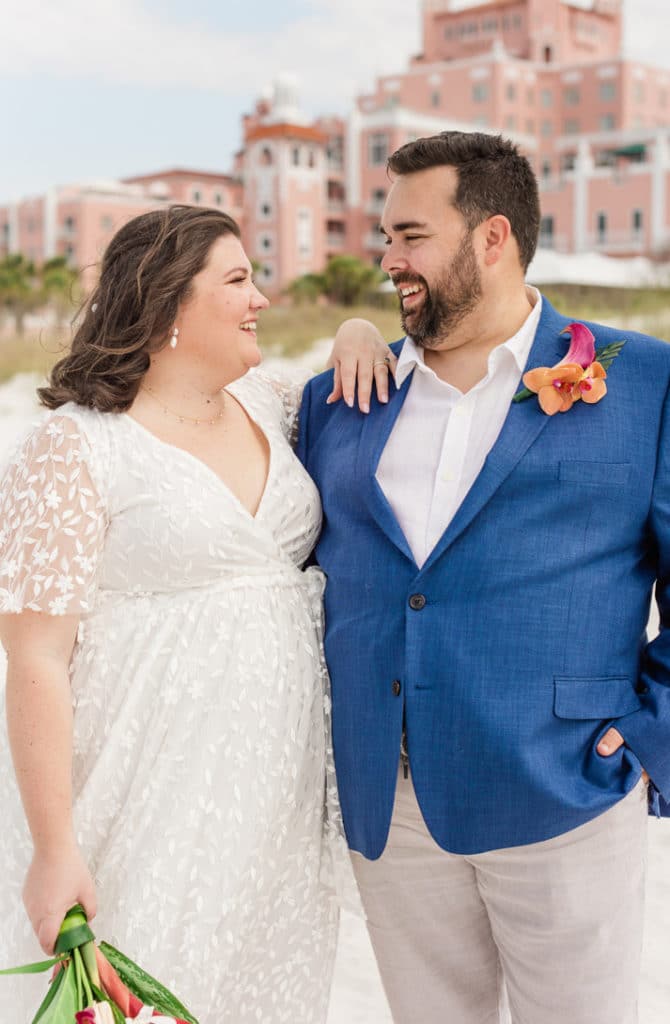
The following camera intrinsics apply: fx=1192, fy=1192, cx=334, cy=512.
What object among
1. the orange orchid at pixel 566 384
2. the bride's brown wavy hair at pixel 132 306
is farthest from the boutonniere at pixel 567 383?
the bride's brown wavy hair at pixel 132 306

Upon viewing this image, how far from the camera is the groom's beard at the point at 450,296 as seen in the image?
8.69 feet

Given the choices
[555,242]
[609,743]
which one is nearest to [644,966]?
[609,743]

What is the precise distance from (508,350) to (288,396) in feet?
2.39

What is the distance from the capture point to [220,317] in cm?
264

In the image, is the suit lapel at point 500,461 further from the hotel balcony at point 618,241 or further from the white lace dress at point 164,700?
the hotel balcony at point 618,241

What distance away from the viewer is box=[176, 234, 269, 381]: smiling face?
104 inches

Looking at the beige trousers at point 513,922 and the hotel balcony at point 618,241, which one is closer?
the beige trousers at point 513,922

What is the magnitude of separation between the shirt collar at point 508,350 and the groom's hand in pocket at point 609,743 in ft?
2.61

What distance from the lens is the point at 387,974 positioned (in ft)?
8.98

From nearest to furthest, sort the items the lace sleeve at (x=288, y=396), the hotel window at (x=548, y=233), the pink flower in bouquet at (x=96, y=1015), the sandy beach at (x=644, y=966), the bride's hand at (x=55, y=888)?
1. the pink flower in bouquet at (x=96, y=1015)
2. the bride's hand at (x=55, y=888)
3. the lace sleeve at (x=288, y=396)
4. the sandy beach at (x=644, y=966)
5. the hotel window at (x=548, y=233)

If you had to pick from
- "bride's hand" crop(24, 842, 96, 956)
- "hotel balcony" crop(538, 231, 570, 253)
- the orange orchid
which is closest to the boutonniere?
the orange orchid

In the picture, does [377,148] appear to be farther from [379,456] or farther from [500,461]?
[500,461]

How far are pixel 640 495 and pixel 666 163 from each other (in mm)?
41361

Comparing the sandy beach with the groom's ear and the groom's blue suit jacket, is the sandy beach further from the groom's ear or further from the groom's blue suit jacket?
the groom's blue suit jacket
